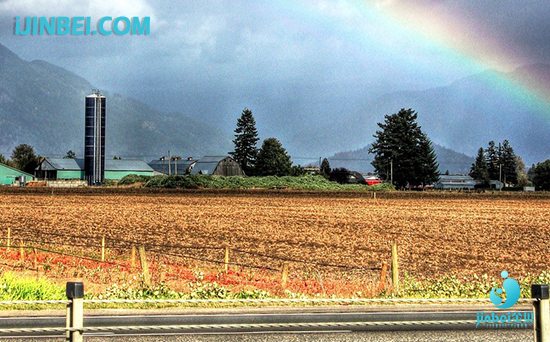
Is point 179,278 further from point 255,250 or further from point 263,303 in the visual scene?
point 255,250

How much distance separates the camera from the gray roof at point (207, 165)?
484ft

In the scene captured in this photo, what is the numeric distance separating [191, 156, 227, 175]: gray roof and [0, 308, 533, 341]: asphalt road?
132281mm

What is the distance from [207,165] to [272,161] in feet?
50.7

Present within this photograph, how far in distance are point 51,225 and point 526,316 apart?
36.4 m

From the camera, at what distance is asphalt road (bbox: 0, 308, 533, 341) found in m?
12.0

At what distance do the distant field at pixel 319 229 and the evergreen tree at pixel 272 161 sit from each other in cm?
7936

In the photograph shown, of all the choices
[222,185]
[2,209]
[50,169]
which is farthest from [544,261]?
A: [50,169]

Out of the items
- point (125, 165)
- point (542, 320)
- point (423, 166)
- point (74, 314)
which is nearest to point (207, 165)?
point (125, 165)

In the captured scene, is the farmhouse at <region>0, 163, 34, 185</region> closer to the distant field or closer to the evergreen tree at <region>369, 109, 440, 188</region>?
the distant field

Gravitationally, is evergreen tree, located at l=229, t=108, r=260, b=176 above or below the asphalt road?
above

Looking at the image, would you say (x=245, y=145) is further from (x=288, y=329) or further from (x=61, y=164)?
(x=288, y=329)

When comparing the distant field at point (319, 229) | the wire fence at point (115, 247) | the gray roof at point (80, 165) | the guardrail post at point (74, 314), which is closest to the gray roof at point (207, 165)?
the gray roof at point (80, 165)

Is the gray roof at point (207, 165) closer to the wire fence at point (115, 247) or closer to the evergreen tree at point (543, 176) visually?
the evergreen tree at point (543, 176)

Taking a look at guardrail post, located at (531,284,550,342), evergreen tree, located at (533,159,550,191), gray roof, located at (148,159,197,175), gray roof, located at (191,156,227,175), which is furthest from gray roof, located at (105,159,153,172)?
guardrail post, located at (531,284,550,342)
